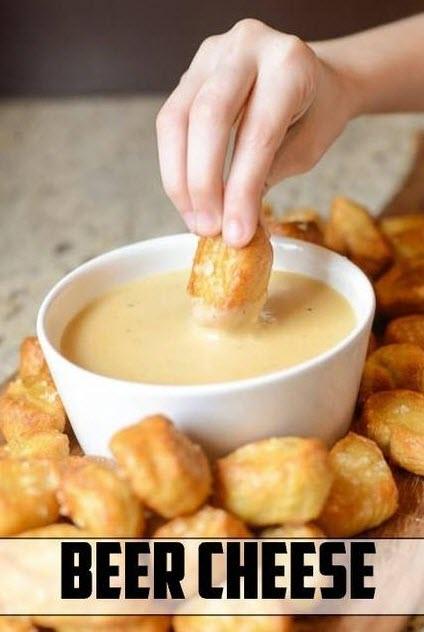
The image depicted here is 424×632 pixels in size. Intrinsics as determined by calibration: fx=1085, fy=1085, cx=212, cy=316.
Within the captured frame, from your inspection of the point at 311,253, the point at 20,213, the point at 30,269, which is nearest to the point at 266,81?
the point at 311,253

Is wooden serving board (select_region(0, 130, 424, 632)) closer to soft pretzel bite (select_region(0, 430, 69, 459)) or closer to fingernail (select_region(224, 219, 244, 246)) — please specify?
soft pretzel bite (select_region(0, 430, 69, 459))

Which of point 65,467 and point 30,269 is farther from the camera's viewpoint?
point 30,269

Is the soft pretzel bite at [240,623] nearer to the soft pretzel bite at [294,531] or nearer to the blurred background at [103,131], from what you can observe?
the soft pretzel bite at [294,531]

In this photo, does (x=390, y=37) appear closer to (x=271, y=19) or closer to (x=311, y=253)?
(x=311, y=253)

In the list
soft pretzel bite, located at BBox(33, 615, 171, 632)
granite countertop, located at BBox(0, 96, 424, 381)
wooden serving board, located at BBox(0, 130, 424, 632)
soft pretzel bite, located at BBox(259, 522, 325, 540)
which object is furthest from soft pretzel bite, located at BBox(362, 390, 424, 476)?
granite countertop, located at BBox(0, 96, 424, 381)

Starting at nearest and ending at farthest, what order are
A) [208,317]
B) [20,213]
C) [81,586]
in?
1. [81,586]
2. [208,317]
3. [20,213]

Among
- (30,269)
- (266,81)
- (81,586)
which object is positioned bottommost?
(30,269)

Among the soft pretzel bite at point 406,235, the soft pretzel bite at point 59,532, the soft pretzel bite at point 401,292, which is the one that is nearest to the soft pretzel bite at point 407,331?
the soft pretzel bite at point 401,292

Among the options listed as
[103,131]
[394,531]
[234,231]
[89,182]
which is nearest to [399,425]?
→ [394,531]
